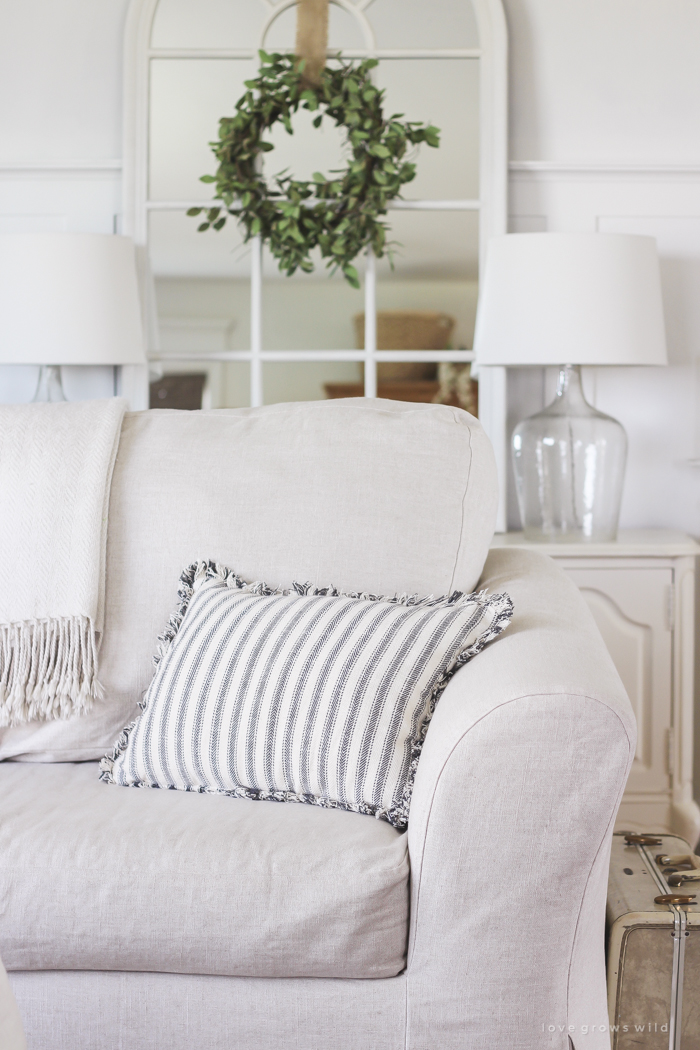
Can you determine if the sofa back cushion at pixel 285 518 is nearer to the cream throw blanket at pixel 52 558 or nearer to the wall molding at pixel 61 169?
the cream throw blanket at pixel 52 558

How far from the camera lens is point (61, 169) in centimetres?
246

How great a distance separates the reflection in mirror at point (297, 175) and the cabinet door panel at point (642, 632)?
30.6 inches

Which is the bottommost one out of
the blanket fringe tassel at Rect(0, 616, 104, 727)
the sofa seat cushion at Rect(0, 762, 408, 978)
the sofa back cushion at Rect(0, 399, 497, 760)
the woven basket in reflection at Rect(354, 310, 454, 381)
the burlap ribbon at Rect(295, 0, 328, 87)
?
the sofa seat cushion at Rect(0, 762, 408, 978)

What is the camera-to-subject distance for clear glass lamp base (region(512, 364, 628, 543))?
7.23 ft

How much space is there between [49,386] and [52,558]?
1.08m

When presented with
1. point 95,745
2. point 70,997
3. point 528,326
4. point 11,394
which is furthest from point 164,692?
point 11,394

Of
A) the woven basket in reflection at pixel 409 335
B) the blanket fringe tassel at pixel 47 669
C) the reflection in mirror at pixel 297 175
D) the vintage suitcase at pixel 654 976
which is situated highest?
the reflection in mirror at pixel 297 175

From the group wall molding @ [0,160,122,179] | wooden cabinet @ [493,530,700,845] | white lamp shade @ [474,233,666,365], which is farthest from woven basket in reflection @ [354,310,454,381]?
wall molding @ [0,160,122,179]

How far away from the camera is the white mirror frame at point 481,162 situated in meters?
2.37

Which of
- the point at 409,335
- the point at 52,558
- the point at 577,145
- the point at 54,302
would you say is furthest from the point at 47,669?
the point at 577,145

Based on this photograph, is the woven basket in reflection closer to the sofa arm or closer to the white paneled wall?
the white paneled wall

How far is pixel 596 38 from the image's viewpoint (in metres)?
2.42

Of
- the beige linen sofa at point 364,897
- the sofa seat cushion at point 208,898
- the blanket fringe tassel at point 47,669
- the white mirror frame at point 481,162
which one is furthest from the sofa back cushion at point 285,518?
the white mirror frame at point 481,162

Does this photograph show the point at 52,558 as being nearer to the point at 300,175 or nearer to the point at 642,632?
the point at 642,632
